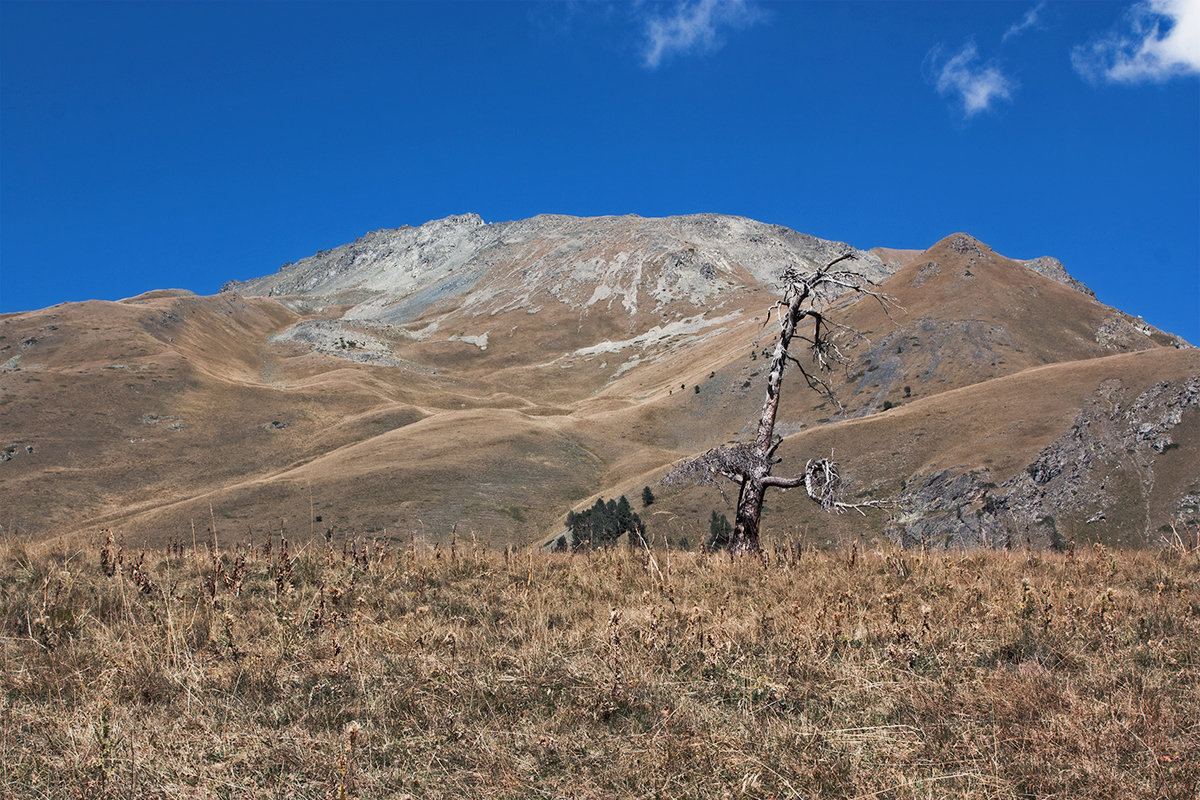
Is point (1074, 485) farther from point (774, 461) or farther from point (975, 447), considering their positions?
point (774, 461)

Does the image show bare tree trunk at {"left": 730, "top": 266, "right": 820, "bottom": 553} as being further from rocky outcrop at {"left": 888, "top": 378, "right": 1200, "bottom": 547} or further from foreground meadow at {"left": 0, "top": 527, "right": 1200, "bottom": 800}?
rocky outcrop at {"left": 888, "top": 378, "right": 1200, "bottom": 547}

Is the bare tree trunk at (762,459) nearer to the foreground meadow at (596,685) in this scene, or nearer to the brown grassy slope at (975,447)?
the foreground meadow at (596,685)

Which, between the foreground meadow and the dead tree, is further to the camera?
the dead tree

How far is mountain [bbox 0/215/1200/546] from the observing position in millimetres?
52188

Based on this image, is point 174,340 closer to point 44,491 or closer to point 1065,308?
point 44,491

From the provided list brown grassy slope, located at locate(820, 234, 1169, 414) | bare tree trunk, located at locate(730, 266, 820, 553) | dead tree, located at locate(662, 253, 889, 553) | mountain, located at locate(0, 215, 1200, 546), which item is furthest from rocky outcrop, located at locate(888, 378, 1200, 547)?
bare tree trunk, located at locate(730, 266, 820, 553)

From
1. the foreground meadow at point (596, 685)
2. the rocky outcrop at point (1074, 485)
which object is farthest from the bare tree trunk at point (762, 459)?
the rocky outcrop at point (1074, 485)

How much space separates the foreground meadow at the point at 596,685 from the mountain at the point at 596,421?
7.54 metres

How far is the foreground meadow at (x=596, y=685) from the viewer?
3.24m

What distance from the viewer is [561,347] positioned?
181 meters

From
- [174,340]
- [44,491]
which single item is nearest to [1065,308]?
[44,491]

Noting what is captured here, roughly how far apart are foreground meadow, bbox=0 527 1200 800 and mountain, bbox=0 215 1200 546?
297 inches

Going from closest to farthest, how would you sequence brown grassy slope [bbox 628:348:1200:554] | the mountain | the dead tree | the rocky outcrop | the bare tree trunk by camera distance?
the dead tree → the bare tree trunk → the rocky outcrop → brown grassy slope [bbox 628:348:1200:554] → the mountain

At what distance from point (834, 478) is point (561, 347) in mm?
172792
